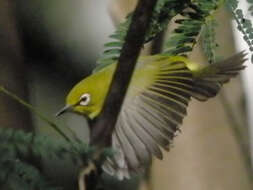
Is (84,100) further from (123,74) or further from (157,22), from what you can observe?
(123,74)

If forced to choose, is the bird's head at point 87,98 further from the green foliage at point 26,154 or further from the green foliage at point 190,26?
the green foliage at point 26,154

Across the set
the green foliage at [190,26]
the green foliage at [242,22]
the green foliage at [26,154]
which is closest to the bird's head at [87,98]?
the green foliage at [190,26]

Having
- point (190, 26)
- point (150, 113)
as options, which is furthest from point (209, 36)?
point (150, 113)

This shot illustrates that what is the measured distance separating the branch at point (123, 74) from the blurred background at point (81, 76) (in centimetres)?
35

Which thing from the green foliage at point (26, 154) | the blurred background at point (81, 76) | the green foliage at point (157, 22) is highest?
the green foliage at point (157, 22)

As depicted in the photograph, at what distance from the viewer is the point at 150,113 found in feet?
3.83

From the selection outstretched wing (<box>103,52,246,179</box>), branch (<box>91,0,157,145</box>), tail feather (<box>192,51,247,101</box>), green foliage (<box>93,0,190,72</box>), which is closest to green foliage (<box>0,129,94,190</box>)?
branch (<box>91,0,157,145</box>)

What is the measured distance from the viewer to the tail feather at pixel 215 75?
1.29m

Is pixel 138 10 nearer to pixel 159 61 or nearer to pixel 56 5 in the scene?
pixel 159 61

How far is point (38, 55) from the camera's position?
293 cm

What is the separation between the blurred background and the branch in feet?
1.16

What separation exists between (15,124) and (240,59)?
0.37m

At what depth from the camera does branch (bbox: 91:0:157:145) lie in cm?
71

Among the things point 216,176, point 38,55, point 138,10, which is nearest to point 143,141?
point 138,10
